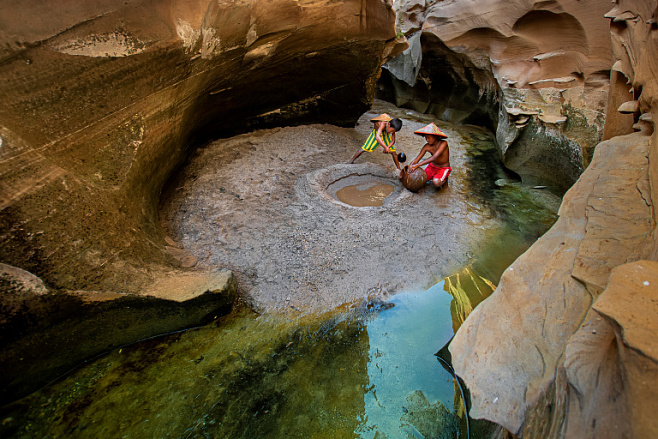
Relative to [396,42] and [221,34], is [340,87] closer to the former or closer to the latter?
[396,42]

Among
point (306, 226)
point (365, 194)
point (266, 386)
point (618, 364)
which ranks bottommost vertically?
point (365, 194)

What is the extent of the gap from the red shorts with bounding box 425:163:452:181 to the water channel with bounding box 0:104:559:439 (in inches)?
74.1

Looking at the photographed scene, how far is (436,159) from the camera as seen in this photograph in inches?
188

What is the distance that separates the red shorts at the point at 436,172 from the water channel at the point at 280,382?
188cm

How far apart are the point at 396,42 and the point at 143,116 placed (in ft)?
14.1

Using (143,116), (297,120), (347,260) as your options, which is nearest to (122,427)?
(347,260)

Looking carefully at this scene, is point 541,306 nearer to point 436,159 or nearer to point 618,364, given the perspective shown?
point 618,364

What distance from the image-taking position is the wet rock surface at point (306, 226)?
11.1 ft

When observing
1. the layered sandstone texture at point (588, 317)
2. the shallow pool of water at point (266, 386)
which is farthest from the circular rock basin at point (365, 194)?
the layered sandstone texture at point (588, 317)

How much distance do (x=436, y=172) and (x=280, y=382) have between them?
3.48m

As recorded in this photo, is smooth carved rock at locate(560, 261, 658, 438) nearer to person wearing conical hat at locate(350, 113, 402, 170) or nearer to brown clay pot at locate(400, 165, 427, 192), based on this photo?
brown clay pot at locate(400, 165, 427, 192)

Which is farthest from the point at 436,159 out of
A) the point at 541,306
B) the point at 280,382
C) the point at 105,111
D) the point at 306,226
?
the point at 105,111

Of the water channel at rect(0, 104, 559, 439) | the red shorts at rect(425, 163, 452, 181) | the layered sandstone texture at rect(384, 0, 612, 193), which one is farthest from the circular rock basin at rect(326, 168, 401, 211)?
the layered sandstone texture at rect(384, 0, 612, 193)

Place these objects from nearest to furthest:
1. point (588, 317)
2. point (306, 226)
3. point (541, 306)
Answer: point (588, 317)
point (541, 306)
point (306, 226)
